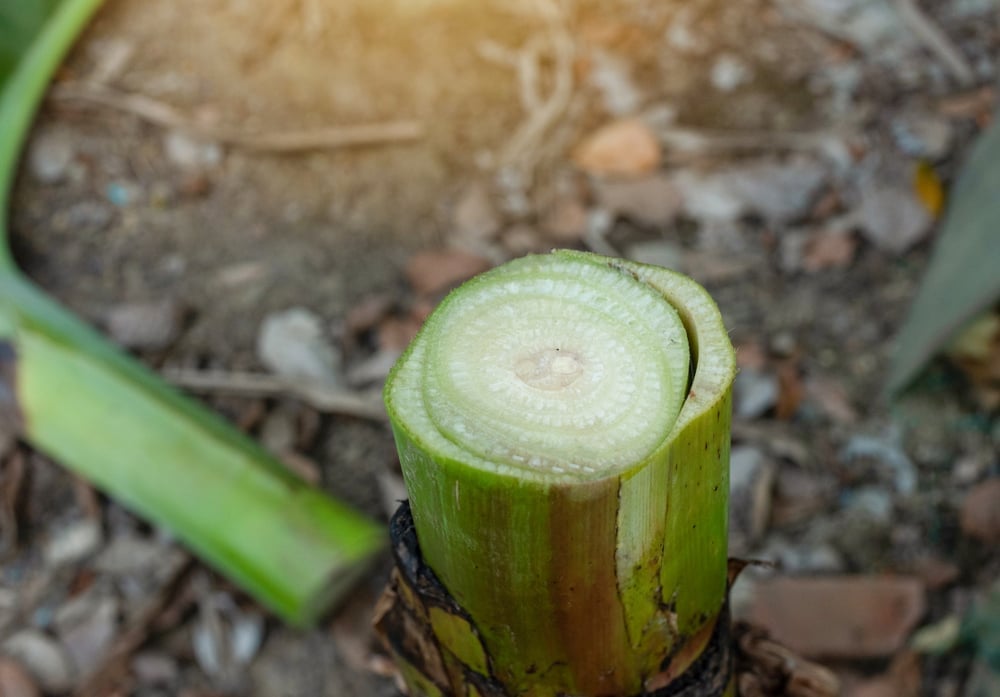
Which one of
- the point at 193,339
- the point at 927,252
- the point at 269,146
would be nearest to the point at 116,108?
the point at 269,146

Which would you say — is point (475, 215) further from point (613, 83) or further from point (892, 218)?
point (892, 218)

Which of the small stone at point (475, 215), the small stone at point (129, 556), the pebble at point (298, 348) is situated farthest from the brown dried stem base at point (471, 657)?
the small stone at point (475, 215)

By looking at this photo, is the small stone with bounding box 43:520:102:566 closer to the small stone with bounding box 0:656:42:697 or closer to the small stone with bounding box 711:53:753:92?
the small stone with bounding box 0:656:42:697

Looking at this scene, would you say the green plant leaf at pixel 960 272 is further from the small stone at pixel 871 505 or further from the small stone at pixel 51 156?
the small stone at pixel 51 156

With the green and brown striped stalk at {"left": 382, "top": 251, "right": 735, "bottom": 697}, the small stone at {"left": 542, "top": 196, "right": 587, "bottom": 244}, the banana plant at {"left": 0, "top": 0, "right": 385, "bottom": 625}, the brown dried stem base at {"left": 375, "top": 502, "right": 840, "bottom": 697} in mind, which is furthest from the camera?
the small stone at {"left": 542, "top": 196, "right": 587, "bottom": 244}

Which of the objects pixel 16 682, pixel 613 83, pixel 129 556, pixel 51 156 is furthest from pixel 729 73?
pixel 16 682

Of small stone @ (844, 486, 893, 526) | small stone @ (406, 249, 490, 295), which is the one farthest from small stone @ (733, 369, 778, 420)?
small stone @ (406, 249, 490, 295)
